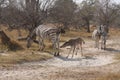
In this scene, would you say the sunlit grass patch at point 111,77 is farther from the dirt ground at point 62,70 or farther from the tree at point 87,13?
the tree at point 87,13

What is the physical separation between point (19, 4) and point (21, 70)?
1711cm

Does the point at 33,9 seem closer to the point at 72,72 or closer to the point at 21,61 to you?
the point at 21,61

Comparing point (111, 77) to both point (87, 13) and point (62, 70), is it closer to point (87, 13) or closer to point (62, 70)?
point (62, 70)

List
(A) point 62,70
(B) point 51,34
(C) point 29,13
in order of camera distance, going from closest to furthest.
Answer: (A) point 62,70 < (B) point 51,34 < (C) point 29,13

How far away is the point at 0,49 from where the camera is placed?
2291cm

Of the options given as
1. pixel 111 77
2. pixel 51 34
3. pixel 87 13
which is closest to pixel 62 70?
pixel 111 77

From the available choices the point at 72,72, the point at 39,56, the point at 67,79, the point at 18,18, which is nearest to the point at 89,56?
the point at 39,56

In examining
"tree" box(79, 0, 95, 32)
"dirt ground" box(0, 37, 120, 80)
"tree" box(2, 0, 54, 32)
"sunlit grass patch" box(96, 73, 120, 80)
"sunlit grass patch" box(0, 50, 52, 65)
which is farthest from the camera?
"tree" box(79, 0, 95, 32)

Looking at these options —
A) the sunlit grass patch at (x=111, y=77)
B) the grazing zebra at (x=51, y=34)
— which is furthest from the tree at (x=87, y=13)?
the sunlit grass patch at (x=111, y=77)

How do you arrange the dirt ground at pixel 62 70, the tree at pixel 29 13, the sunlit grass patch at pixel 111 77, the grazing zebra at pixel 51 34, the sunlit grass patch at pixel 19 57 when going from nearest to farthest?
the sunlit grass patch at pixel 111 77, the dirt ground at pixel 62 70, the sunlit grass patch at pixel 19 57, the grazing zebra at pixel 51 34, the tree at pixel 29 13

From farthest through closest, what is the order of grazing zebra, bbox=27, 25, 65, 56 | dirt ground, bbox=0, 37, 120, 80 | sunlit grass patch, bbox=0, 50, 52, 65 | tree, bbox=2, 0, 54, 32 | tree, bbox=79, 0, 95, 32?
tree, bbox=79, 0, 95, 32, tree, bbox=2, 0, 54, 32, grazing zebra, bbox=27, 25, 65, 56, sunlit grass patch, bbox=0, 50, 52, 65, dirt ground, bbox=0, 37, 120, 80

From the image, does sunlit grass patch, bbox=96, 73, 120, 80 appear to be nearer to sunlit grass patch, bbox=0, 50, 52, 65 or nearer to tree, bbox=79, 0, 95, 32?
sunlit grass patch, bbox=0, 50, 52, 65

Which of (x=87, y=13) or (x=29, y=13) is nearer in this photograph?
(x=29, y=13)

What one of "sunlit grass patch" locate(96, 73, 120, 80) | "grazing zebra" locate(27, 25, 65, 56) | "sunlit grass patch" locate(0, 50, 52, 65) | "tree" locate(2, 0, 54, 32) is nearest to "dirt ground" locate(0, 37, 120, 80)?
"sunlit grass patch" locate(96, 73, 120, 80)
